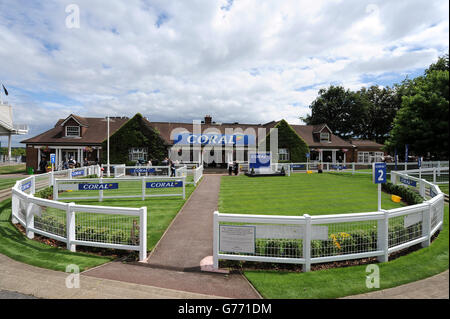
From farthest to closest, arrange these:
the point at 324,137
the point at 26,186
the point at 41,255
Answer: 1. the point at 324,137
2. the point at 26,186
3. the point at 41,255

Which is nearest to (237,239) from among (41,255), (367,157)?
(41,255)

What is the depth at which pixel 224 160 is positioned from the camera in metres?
36.2

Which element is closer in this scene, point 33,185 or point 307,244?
point 307,244

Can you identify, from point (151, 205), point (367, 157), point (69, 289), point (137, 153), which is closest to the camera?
point (69, 289)

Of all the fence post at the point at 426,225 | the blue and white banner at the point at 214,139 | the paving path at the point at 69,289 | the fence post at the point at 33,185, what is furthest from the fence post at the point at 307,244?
the blue and white banner at the point at 214,139

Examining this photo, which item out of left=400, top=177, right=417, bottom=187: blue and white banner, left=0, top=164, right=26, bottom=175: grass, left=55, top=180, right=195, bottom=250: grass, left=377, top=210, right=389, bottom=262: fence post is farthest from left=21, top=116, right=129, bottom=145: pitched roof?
left=377, top=210, right=389, bottom=262: fence post

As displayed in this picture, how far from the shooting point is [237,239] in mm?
5766

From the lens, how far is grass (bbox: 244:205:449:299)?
184 inches

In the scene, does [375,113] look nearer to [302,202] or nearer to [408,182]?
[408,182]

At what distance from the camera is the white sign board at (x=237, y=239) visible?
5715 mm

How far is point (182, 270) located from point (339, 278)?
337 cm

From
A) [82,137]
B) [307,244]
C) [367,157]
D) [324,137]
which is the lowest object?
[307,244]
